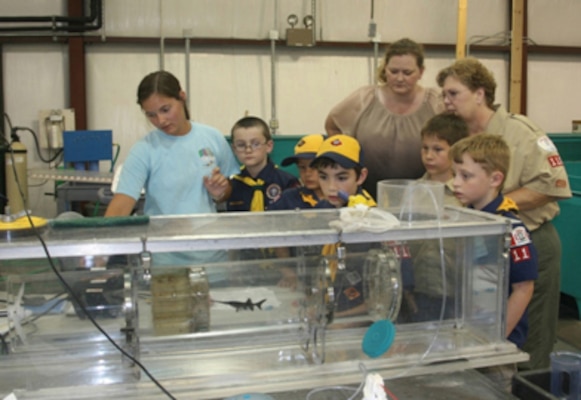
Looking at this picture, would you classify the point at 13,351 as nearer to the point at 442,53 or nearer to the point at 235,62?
the point at 235,62

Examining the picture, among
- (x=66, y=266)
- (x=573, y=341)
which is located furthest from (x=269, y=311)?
(x=573, y=341)

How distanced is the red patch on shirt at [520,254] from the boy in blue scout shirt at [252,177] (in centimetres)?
88

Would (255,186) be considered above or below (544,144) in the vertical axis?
below

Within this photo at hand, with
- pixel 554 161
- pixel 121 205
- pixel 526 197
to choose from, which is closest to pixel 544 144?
pixel 554 161

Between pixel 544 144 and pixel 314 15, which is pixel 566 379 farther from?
pixel 314 15

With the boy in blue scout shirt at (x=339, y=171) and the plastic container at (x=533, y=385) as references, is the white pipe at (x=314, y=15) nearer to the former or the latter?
the boy in blue scout shirt at (x=339, y=171)

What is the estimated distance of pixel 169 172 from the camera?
70.8 inches

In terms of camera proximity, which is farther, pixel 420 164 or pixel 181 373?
pixel 420 164

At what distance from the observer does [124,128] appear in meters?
4.51

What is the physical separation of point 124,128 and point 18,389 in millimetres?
3713

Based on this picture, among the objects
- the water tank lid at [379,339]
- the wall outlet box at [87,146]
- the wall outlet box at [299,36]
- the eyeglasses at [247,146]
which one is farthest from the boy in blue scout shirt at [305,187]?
the wall outlet box at [299,36]

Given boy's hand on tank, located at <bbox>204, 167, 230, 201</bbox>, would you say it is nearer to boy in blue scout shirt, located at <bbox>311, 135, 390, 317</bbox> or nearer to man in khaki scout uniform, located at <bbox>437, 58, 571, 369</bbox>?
boy in blue scout shirt, located at <bbox>311, 135, 390, 317</bbox>

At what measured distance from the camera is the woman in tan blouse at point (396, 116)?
202cm

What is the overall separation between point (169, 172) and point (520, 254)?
3.34 feet
